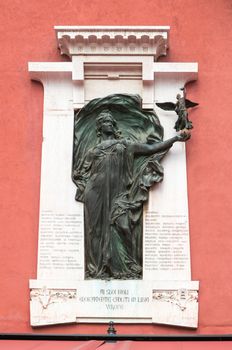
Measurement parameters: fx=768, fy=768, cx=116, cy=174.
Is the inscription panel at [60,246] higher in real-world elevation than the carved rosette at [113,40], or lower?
lower

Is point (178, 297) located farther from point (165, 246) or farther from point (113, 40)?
point (113, 40)

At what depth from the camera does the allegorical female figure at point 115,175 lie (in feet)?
26.5

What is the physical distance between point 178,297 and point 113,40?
2892 mm

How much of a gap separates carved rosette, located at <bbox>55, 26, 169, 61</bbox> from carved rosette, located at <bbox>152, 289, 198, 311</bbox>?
2.61m

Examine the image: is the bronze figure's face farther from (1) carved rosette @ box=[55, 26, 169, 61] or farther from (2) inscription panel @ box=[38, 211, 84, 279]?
(2) inscription panel @ box=[38, 211, 84, 279]

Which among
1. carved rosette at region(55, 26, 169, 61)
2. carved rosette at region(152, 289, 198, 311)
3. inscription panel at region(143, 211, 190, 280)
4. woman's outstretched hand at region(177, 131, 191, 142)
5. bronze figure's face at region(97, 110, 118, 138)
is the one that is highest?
carved rosette at region(55, 26, 169, 61)

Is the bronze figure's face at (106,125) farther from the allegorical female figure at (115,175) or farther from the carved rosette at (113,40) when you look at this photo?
the carved rosette at (113,40)

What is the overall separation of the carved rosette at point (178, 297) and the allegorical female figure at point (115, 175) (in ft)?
0.98

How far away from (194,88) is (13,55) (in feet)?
6.85

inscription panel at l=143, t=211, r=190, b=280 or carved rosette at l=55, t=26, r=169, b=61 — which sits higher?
carved rosette at l=55, t=26, r=169, b=61

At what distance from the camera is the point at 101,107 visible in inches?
334

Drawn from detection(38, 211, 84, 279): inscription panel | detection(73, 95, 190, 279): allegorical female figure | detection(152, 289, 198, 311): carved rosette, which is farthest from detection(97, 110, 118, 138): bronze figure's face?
detection(152, 289, 198, 311): carved rosette

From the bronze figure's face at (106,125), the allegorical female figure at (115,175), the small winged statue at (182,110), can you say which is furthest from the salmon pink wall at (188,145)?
the bronze figure's face at (106,125)

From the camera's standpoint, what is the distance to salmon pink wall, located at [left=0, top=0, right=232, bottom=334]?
26.3 feet
